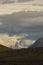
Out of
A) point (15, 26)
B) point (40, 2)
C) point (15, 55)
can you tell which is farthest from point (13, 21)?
point (15, 55)

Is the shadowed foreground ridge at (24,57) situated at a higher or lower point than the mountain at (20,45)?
lower

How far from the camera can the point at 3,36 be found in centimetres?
112

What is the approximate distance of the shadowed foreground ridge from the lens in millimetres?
737

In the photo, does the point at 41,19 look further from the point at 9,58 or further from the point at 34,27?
the point at 9,58

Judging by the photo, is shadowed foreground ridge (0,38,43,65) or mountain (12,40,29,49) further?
mountain (12,40,29,49)

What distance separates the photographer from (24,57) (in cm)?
74

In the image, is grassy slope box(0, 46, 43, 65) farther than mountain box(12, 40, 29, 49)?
No

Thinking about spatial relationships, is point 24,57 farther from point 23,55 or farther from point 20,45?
point 20,45

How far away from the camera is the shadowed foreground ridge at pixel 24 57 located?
2.42ft

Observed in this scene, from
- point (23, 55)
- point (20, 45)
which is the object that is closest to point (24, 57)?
point (23, 55)

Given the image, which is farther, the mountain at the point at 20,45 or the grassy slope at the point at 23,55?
the mountain at the point at 20,45

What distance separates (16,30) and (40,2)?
58cm

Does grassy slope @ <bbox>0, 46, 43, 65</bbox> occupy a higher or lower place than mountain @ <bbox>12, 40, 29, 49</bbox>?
lower

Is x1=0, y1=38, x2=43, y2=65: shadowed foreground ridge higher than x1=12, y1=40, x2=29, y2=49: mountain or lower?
lower
